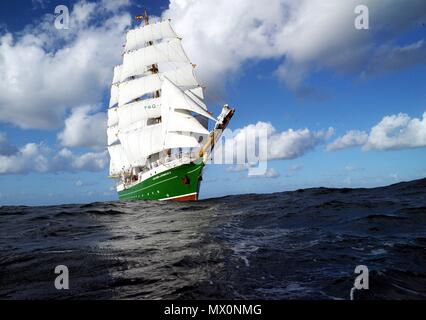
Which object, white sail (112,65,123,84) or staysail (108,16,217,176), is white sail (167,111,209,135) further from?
white sail (112,65,123,84)

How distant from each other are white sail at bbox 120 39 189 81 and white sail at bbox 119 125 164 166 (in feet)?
43.8

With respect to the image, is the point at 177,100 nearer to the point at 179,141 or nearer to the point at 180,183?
the point at 179,141

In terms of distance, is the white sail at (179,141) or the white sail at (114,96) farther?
the white sail at (114,96)

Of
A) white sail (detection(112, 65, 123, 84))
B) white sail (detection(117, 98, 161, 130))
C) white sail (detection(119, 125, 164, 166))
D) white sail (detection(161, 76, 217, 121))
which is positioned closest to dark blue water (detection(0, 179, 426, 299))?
white sail (detection(161, 76, 217, 121))

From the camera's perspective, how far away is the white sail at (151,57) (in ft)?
200

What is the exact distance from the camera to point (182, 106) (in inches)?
1859

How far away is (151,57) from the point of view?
63031 millimetres

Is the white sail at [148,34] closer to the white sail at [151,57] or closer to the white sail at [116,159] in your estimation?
the white sail at [151,57]

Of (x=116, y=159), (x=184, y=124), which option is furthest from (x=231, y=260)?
(x=116, y=159)

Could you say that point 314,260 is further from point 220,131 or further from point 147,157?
point 147,157

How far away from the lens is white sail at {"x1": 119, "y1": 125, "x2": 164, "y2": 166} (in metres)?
57.8

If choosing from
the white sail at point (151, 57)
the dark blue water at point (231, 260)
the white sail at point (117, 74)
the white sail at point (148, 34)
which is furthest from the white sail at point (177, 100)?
the white sail at point (117, 74)

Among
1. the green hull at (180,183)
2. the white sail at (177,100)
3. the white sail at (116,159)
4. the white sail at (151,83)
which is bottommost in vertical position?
the green hull at (180,183)
